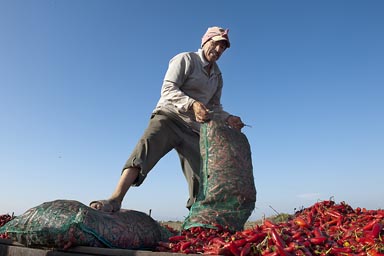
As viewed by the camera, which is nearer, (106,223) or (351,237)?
(351,237)

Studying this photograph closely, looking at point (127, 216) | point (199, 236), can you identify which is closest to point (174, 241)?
point (199, 236)

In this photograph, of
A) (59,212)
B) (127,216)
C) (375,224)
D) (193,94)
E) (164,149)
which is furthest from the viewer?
(193,94)

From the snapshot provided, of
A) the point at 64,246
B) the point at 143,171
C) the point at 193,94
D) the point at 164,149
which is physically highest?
the point at 193,94

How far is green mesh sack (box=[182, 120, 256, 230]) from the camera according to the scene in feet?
11.3

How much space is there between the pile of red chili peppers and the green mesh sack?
0.54 feet

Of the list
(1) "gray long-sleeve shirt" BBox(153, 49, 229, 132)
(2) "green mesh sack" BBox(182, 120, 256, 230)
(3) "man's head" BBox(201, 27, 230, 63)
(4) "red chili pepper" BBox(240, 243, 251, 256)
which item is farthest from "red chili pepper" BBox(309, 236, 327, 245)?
(3) "man's head" BBox(201, 27, 230, 63)

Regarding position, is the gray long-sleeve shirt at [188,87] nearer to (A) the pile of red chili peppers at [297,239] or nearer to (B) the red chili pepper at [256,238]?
(A) the pile of red chili peppers at [297,239]

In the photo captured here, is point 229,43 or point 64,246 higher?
point 229,43

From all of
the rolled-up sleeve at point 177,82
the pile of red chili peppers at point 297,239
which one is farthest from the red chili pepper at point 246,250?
the rolled-up sleeve at point 177,82

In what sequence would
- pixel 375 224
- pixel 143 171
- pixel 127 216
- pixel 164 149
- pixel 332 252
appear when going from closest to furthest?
pixel 332 252, pixel 375 224, pixel 127 216, pixel 143 171, pixel 164 149

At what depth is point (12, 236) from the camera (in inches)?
119

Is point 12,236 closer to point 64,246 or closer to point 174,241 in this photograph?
point 64,246

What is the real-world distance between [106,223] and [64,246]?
39 cm

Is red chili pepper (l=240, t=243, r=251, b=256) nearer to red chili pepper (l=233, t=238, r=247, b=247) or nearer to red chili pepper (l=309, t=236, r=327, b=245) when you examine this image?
red chili pepper (l=233, t=238, r=247, b=247)
